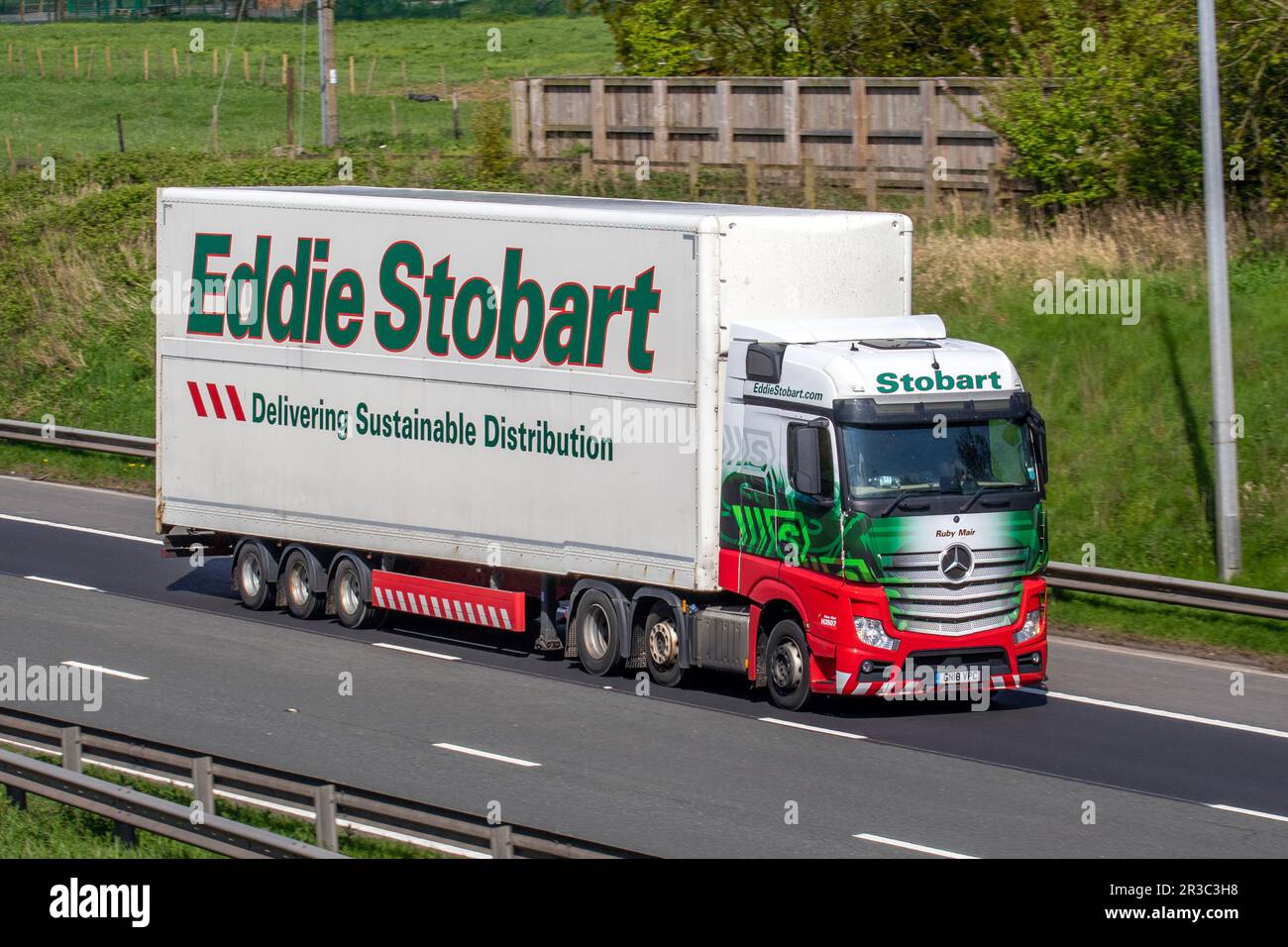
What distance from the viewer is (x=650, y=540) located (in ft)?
56.5

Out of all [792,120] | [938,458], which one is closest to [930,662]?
[938,458]

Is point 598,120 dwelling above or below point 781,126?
above

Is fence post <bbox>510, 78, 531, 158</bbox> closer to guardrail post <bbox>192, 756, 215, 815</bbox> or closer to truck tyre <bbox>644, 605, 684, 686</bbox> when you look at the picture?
truck tyre <bbox>644, 605, 684, 686</bbox>

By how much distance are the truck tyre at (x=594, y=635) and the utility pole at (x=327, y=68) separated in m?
24.7

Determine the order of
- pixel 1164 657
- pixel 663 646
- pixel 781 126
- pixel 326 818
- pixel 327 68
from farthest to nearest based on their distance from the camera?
pixel 327 68, pixel 781 126, pixel 1164 657, pixel 663 646, pixel 326 818

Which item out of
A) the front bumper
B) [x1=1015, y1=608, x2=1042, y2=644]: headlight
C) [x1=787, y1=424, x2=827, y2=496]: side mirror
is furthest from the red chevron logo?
[x1=1015, y1=608, x2=1042, y2=644]: headlight

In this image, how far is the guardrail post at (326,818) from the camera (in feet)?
36.1

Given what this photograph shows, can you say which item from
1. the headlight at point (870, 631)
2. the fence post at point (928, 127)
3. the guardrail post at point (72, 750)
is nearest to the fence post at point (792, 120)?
the fence post at point (928, 127)

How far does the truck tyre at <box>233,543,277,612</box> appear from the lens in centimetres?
2112

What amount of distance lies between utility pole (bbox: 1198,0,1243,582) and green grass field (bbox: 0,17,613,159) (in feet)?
97.2

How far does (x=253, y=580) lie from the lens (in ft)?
69.8

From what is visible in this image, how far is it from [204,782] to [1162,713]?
8.62m

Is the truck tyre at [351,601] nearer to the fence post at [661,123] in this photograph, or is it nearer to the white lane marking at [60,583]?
the white lane marking at [60,583]

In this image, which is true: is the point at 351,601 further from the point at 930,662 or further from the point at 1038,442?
the point at 1038,442
